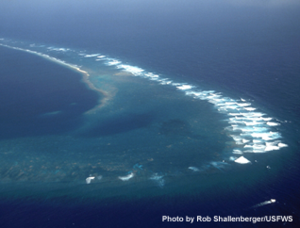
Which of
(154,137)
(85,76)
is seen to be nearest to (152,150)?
(154,137)

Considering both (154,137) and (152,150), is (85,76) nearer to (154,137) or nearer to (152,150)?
(154,137)

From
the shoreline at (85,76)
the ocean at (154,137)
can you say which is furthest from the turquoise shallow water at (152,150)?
the shoreline at (85,76)

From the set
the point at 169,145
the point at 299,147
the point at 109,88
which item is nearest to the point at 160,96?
the point at 109,88

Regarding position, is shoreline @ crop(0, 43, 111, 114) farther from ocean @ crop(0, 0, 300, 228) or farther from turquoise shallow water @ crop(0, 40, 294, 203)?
turquoise shallow water @ crop(0, 40, 294, 203)

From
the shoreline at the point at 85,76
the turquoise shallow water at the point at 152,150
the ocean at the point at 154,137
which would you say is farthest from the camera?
the shoreline at the point at 85,76

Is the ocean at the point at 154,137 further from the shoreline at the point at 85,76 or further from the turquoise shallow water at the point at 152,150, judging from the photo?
the shoreline at the point at 85,76

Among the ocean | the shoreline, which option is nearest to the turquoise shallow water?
the ocean

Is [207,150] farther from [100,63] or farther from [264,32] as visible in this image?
[264,32]

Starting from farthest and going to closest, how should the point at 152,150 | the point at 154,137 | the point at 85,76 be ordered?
the point at 85,76 < the point at 154,137 < the point at 152,150
